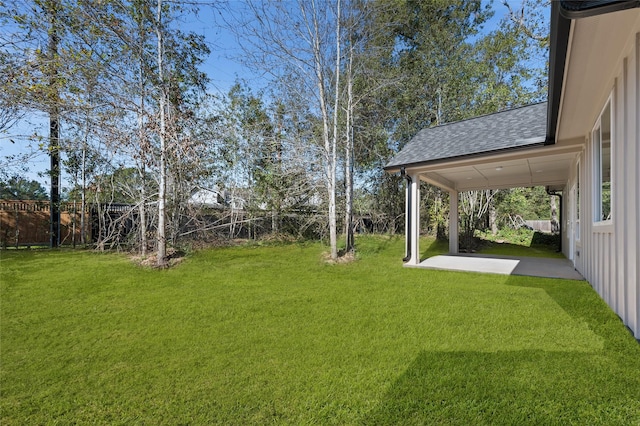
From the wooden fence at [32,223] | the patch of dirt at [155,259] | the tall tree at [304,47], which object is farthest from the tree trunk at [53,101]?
the tall tree at [304,47]

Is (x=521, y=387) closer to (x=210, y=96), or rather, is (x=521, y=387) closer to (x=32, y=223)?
(x=210, y=96)

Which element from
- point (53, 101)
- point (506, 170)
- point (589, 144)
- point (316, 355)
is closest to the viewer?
point (316, 355)

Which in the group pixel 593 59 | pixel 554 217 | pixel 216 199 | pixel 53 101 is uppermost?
pixel 53 101

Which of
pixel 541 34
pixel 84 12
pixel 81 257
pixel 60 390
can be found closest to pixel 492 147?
pixel 60 390

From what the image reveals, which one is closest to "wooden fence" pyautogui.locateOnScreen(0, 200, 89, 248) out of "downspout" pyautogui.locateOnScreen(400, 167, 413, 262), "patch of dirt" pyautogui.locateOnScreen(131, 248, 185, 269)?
"patch of dirt" pyautogui.locateOnScreen(131, 248, 185, 269)

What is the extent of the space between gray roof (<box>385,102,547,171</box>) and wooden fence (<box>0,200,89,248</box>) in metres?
10.7

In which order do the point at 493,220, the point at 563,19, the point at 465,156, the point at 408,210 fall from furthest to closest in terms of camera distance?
1. the point at 493,220
2. the point at 408,210
3. the point at 465,156
4. the point at 563,19

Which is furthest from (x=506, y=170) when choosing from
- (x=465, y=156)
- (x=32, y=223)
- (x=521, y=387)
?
(x=32, y=223)

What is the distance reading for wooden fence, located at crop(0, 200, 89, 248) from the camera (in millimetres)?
9469

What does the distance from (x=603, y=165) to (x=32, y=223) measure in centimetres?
1454

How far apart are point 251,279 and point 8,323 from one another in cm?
327

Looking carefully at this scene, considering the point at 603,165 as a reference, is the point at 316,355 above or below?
below

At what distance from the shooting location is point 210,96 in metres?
8.43

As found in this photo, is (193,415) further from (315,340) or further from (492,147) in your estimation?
(492,147)
